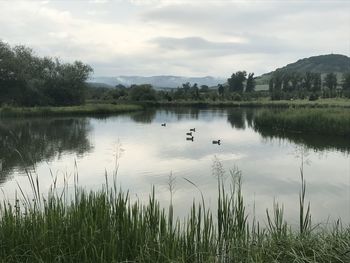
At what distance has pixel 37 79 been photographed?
5941cm

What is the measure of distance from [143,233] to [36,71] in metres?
62.4

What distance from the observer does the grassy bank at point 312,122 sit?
27250 mm

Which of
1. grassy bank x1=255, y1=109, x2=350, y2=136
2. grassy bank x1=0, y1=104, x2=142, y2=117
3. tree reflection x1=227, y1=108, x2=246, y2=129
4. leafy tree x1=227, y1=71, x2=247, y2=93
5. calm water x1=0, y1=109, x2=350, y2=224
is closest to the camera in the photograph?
calm water x1=0, y1=109, x2=350, y2=224

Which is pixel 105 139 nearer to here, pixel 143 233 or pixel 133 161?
pixel 133 161

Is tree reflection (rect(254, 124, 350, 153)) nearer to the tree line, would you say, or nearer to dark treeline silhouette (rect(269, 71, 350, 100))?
the tree line

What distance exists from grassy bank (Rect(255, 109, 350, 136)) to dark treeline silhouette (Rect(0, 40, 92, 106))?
33305 millimetres

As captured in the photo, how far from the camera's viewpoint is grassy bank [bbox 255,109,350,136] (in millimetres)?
27250

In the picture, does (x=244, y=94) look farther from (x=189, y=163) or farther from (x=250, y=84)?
(x=189, y=163)

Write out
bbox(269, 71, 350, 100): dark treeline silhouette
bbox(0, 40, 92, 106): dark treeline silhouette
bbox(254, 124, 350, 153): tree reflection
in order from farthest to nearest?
bbox(269, 71, 350, 100): dark treeline silhouette
bbox(0, 40, 92, 106): dark treeline silhouette
bbox(254, 124, 350, 153): tree reflection

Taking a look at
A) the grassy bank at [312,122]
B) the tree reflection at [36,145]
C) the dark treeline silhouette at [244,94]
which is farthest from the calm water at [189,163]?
the dark treeline silhouette at [244,94]

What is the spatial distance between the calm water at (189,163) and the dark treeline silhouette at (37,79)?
24.3 metres

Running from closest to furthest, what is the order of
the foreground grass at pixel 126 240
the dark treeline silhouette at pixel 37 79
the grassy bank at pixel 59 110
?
the foreground grass at pixel 126 240 < the grassy bank at pixel 59 110 < the dark treeline silhouette at pixel 37 79

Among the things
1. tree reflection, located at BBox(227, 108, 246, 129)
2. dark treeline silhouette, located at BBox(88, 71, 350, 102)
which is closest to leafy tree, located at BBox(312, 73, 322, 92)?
dark treeline silhouette, located at BBox(88, 71, 350, 102)

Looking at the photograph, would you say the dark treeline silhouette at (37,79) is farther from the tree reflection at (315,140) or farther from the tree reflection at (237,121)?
the tree reflection at (315,140)
